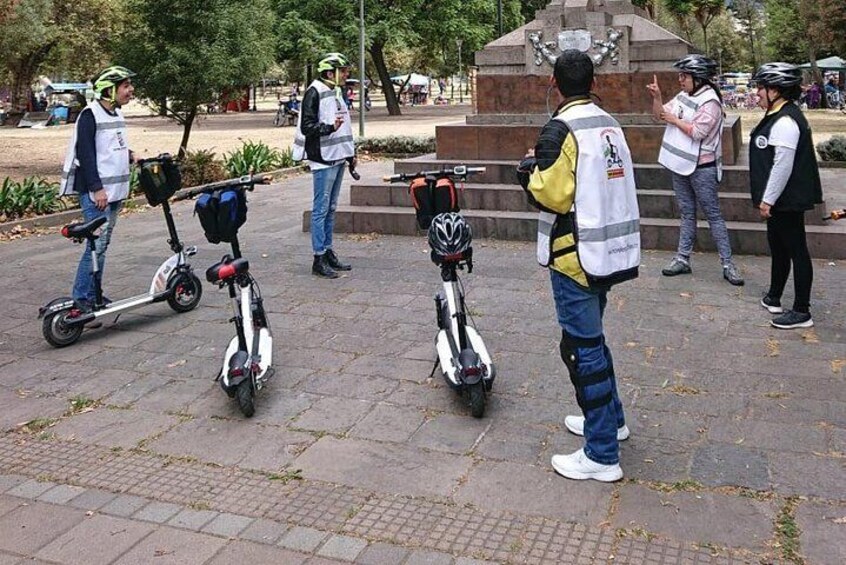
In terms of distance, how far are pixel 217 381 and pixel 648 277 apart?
4.03 meters

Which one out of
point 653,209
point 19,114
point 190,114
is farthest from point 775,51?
point 653,209

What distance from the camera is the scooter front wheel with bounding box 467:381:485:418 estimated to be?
443 centimetres

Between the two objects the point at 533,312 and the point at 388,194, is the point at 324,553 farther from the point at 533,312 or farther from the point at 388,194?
the point at 388,194

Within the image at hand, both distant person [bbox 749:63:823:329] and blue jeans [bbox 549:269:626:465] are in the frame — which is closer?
blue jeans [bbox 549:269:626:465]

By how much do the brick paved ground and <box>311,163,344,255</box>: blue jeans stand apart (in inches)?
33.1

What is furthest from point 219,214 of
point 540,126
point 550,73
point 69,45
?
point 69,45

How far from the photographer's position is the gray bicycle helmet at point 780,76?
584 cm

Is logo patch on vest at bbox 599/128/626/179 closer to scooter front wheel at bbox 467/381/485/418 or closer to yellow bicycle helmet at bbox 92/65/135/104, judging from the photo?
scooter front wheel at bbox 467/381/485/418

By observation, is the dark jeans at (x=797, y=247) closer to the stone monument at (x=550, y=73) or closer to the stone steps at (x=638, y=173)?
the stone steps at (x=638, y=173)

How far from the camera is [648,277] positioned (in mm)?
7504

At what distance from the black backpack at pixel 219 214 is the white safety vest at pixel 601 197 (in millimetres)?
2089

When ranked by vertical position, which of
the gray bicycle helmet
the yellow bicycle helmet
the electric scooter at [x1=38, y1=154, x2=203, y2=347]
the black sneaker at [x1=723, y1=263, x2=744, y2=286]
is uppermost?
the yellow bicycle helmet

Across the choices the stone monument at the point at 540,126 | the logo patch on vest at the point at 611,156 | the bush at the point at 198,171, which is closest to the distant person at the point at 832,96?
the bush at the point at 198,171

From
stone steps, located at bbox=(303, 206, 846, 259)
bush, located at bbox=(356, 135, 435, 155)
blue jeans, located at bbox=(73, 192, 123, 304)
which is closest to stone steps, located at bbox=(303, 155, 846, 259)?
stone steps, located at bbox=(303, 206, 846, 259)
